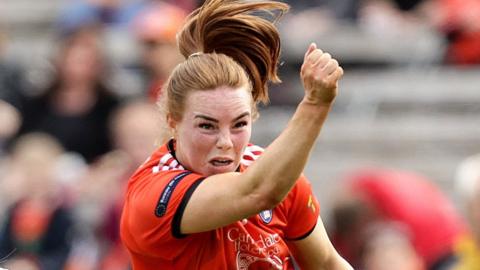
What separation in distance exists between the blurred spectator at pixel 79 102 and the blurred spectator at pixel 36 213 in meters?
0.44

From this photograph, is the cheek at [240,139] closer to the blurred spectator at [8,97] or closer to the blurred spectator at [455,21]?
the blurred spectator at [8,97]

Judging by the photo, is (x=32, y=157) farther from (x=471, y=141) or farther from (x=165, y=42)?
(x=471, y=141)

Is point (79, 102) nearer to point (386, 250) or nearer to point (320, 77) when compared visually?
point (386, 250)

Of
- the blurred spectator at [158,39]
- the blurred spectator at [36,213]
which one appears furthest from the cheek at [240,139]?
the blurred spectator at [158,39]

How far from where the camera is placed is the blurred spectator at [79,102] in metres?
9.00

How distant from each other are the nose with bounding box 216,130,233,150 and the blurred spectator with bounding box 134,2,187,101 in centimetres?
428

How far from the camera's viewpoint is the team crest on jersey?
4429mm

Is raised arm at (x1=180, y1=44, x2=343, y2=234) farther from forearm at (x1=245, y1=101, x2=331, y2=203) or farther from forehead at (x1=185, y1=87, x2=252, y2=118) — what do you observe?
forehead at (x1=185, y1=87, x2=252, y2=118)

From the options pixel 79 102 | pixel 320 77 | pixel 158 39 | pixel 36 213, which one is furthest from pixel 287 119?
pixel 320 77

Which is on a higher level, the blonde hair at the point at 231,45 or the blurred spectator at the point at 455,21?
the blonde hair at the point at 231,45

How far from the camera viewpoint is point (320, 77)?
3984 mm

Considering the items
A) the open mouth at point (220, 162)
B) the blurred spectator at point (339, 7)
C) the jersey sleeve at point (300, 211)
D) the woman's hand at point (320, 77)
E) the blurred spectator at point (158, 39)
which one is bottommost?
the blurred spectator at point (339, 7)

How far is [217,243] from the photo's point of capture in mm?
4363

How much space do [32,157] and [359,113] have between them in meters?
2.79
